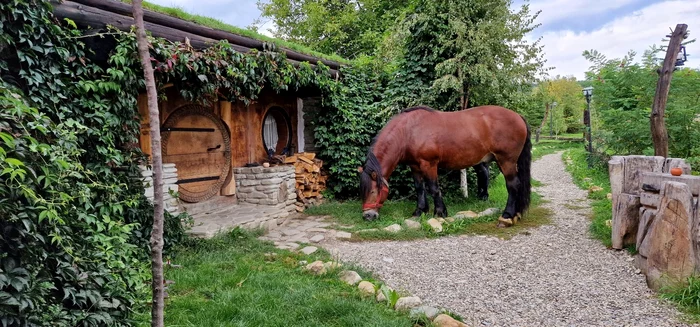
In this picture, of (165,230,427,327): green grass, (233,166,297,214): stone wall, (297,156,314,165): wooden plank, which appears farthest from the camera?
(297,156,314,165): wooden plank

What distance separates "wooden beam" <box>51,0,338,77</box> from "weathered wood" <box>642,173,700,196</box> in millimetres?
4944

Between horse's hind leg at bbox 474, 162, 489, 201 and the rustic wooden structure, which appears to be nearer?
the rustic wooden structure

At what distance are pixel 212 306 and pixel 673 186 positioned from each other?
12.3ft

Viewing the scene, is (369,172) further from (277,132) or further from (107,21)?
(107,21)

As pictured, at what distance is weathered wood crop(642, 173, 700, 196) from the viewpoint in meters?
3.31

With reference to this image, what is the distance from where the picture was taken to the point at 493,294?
3.35m

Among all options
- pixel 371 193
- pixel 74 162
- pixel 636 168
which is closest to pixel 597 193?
pixel 636 168

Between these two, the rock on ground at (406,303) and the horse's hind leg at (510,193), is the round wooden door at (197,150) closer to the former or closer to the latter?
the rock on ground at (406,303)

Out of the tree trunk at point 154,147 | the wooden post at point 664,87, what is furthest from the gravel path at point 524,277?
the tree trunk at point 154,147

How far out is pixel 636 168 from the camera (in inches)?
169

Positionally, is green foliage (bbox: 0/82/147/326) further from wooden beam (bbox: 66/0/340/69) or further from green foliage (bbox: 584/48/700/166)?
green foliage (bbox: 584/48/700/166)

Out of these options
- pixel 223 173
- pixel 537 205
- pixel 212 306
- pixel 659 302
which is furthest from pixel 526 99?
pixel 212 306

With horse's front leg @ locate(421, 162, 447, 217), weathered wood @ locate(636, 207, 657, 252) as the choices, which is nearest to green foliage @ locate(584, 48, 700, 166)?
weathered wood @ locate(636, 207, 657, 252)

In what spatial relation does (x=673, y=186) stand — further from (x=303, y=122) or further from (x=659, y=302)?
(x=303, y=122)
